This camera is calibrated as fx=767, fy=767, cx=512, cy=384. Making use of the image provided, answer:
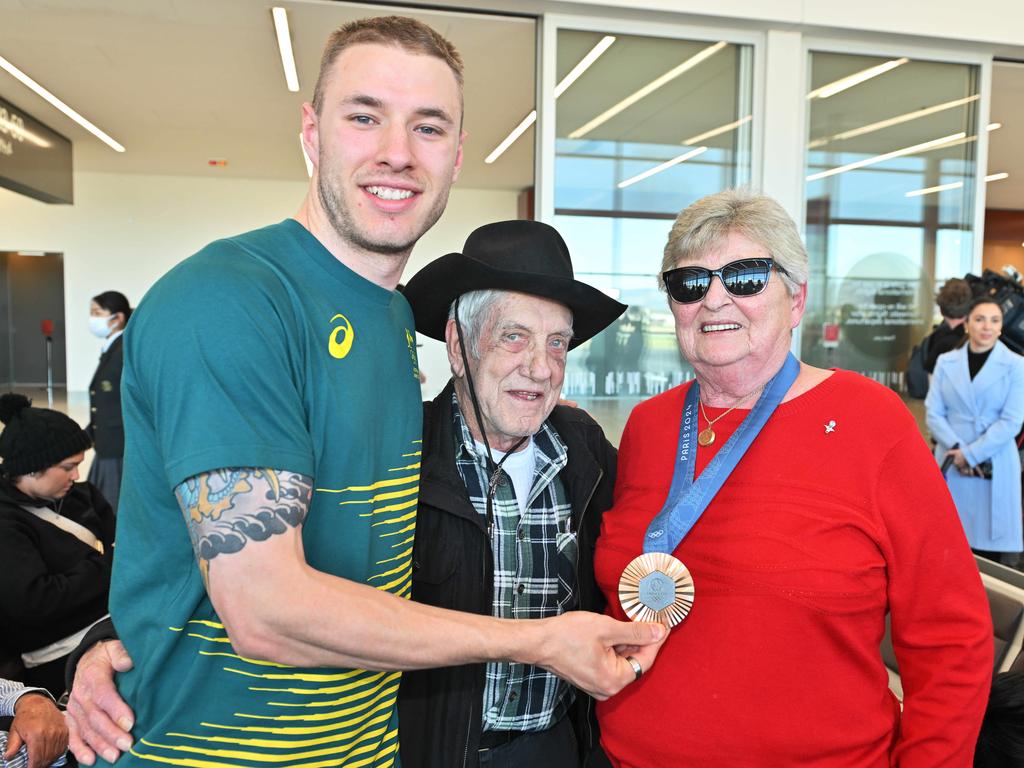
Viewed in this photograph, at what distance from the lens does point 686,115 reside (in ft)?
15.5

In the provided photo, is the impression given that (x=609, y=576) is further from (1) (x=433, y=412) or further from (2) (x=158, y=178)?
(2) (x=158, y=178)

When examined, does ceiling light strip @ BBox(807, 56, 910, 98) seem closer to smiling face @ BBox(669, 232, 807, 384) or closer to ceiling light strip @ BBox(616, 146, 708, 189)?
ceiling light strip @ BBox(616, 146, 708, 189)

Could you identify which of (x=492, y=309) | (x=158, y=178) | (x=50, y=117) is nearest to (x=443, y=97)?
(x=492, y=309)

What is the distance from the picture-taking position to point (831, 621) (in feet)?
4.66

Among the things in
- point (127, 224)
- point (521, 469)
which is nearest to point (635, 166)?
point (521, 469)

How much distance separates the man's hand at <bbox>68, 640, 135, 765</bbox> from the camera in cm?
120

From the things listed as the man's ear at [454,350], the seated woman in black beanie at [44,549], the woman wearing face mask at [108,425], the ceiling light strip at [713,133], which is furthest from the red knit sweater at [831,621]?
the woman wearing face mask at [108,425]

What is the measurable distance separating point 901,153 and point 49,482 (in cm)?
519

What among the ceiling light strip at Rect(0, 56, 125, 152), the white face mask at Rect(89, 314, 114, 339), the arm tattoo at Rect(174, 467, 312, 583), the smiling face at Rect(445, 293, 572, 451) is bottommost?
the arm tattoo at Rect(174, 467, 312, 583)

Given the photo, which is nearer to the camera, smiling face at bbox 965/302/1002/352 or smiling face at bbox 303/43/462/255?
smiling face at bbox 303/43/462/255

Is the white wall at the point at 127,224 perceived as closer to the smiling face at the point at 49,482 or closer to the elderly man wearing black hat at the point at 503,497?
the smiling face at the point at 49,482

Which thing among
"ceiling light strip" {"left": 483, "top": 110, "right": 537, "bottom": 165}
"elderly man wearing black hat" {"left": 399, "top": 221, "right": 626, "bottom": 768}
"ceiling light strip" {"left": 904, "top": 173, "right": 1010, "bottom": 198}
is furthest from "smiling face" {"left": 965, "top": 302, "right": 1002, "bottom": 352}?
"ceiling light strip" {"left": 483, "top": 110, "right": 537, "bottom": 165}

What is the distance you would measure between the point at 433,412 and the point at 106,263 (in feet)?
45.6

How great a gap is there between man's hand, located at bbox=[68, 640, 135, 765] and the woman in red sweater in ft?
2.94
